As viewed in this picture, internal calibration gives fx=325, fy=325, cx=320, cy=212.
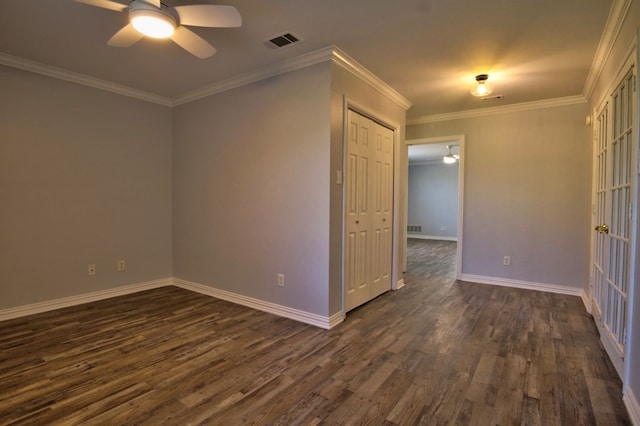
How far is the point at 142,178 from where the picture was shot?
13.8 ft

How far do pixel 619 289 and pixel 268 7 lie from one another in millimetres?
3168

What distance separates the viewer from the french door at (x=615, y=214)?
2.14 m

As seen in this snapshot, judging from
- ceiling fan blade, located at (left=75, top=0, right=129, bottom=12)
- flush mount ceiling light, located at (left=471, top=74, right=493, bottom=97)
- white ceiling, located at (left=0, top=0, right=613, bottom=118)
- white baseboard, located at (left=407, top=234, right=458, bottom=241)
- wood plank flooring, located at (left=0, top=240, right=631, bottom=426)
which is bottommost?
wood plank flooring, located at (left=0, top=240, right=631, bottom=426)

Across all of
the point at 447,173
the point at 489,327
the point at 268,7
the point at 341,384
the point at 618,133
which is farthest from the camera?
the point at 447,173

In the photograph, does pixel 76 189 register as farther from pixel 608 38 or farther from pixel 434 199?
pixel 434 199

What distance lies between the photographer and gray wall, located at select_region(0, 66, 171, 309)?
3.22 m

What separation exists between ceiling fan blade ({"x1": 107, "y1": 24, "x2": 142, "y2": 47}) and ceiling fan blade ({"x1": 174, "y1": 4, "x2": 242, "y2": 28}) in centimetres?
37

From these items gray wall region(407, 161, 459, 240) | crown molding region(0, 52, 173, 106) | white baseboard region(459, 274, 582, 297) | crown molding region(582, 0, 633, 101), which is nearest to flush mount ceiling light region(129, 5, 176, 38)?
crown molding region(0, 52, 173, 106)

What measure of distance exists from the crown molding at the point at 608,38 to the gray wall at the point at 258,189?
2074 mm

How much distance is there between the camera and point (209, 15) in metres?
1.92

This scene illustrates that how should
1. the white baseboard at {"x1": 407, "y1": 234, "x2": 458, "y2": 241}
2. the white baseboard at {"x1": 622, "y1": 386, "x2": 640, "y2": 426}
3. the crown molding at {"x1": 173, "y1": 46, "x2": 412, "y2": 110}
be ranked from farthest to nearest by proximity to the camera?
A: 1. the white baseboard at {"x1": 407, "y1": 234, "x2": 458, "y2": 241}
2. the crown molding at {"x1": 173, "y1": 46, "x2": 412, "y2": 110}
3. the white baseboard at {"x1": 622, "y1": 386, "x2": 640, "y2": 426}

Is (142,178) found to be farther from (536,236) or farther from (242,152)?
(536,236)

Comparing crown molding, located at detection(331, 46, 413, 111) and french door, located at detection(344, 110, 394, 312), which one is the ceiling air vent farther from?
french door, located at detection(344, 110, 394, 312)

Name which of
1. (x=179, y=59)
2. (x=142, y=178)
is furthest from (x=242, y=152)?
(x=142, y=178)
